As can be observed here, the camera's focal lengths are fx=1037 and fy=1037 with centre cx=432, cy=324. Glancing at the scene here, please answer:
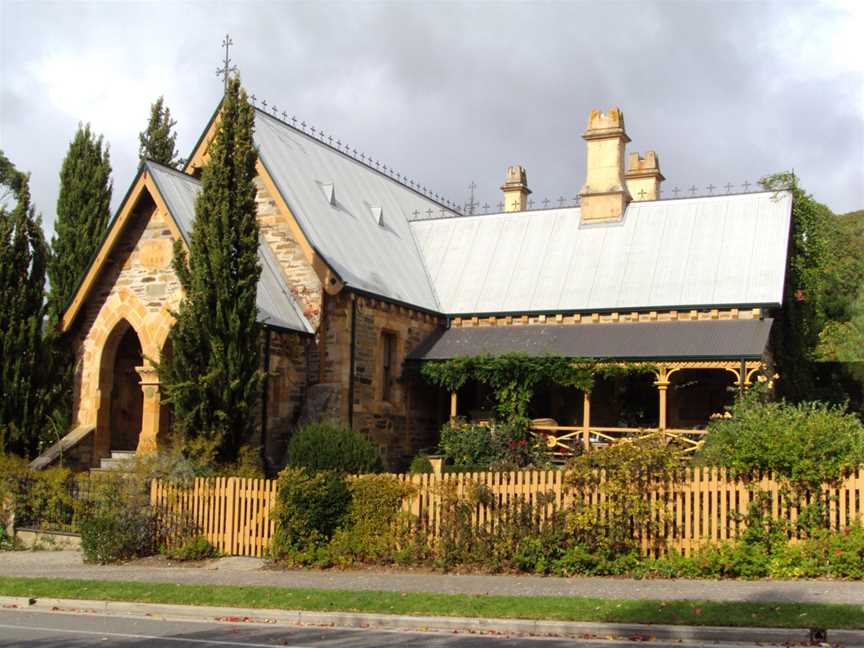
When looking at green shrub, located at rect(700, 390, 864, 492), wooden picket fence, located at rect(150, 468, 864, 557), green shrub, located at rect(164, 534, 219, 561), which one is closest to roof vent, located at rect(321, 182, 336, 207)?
wooden picket fence, located at rect(150, 468, 864, 557)

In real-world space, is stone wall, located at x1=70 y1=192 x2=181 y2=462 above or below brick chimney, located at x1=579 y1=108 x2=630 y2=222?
below

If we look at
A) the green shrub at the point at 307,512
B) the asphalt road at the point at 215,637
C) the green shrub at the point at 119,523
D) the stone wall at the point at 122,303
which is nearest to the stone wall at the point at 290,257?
the stone wall at the point at 122,303

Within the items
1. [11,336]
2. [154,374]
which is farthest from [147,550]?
[11,336]

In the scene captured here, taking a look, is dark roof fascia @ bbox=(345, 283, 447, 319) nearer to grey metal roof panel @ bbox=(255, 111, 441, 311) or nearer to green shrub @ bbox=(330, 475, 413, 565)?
grey metal roof panel @ bbox=(255, 111, 441, 311)

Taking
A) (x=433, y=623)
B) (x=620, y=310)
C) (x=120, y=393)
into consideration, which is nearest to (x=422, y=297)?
(x=620, y=310)

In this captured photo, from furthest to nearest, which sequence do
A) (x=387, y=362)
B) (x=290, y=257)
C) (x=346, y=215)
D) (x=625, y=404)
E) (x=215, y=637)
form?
(x=346, y=215)
(x=625, y=404)
(x=387, y=362)
(x=290, y=257)
(x=215, y=637)

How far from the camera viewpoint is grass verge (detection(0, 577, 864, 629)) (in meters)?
10.7

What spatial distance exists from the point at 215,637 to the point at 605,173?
71.6 ft

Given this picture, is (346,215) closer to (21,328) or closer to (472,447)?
(472,447)

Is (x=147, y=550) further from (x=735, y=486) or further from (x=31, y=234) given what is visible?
(x=735, y=486)

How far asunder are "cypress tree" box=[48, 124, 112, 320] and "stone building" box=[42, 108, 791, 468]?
13.5ft

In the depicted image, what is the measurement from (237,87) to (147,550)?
28.8ft

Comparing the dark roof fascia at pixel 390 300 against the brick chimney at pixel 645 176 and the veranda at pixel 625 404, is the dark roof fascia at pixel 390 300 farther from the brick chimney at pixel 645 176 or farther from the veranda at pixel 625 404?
the brick chimney at pixel 645 176

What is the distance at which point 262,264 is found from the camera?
2372cm
